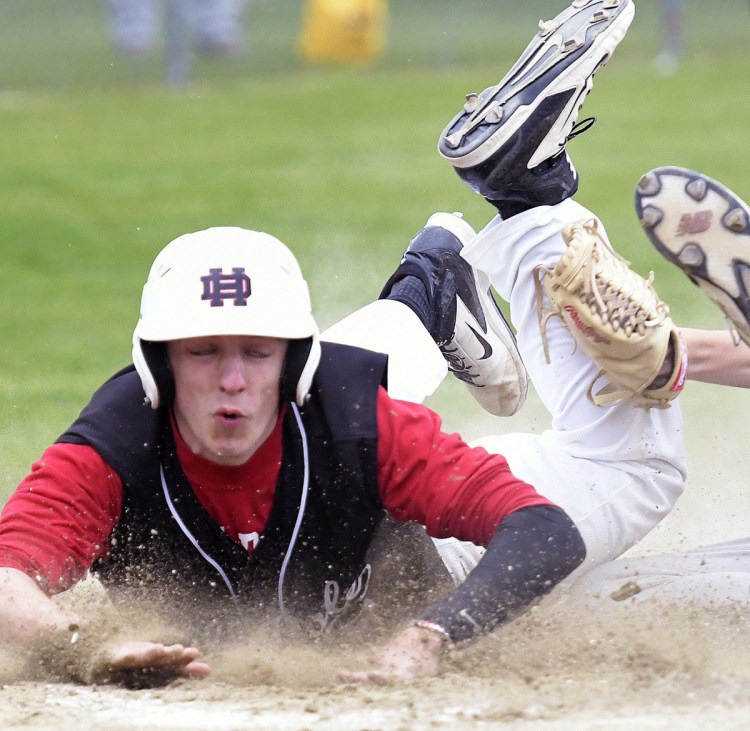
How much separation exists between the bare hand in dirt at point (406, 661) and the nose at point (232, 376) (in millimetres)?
678

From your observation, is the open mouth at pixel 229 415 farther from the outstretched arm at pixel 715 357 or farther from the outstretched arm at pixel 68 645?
the outstretched arm at pixel 715 357

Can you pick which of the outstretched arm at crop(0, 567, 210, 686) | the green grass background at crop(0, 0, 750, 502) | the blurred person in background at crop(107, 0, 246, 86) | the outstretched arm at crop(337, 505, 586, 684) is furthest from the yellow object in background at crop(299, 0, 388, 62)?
the outstretched arm at crop(0, 567, 210, 686)

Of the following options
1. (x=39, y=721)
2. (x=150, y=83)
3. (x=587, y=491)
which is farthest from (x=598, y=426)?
(x=150, y=83)

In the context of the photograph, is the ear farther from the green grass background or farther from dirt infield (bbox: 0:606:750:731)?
the green grass background

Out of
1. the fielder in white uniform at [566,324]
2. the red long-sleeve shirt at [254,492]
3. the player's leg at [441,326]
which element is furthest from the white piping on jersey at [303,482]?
the player's leg at [441,326]

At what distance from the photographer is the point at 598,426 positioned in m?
4.39

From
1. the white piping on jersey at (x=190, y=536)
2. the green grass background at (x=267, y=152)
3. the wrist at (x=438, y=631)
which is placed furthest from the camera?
the green grass background at (x=267, y=152)

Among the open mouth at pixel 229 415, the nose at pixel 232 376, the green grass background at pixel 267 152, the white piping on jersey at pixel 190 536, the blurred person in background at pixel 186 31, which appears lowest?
the white piping on jersey at pixel 190 536

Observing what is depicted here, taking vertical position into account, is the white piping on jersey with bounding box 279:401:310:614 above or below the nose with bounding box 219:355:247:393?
below

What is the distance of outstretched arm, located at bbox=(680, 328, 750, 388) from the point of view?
4574 millimetres

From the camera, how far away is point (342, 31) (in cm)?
1869

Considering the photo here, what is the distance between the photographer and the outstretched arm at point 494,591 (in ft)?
11.0

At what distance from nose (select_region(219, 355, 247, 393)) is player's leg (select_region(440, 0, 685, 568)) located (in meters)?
1.14

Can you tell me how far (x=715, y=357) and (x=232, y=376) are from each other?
178 cm
